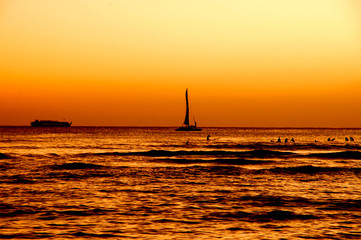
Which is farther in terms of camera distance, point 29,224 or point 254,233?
point 29,224

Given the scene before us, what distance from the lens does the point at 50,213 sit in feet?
62.5

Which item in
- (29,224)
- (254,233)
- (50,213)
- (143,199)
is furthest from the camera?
(143,199)

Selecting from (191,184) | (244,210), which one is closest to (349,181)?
(191,184)

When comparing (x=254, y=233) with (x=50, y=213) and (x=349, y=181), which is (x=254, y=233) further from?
(x=349, y=181)

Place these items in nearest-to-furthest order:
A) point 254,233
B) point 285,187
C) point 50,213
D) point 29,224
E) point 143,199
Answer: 1. point 254,233
2. point 29,224
3. point 50,213
4. point 143,199
5. point 285,187

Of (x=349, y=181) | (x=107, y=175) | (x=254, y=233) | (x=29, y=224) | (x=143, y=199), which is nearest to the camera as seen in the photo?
(x=254, y=233)

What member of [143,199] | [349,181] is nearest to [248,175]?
[349,181]

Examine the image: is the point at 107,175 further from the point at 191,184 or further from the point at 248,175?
the point at 248,175

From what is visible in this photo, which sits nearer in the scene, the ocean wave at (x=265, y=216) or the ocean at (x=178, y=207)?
the ocean at (x=178, y=207)

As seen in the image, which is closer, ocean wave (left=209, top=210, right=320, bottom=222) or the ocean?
the ocean

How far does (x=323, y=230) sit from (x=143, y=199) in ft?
30.9

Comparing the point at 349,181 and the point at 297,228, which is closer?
the point at 297,228

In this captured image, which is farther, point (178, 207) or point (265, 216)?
point (178, 207)

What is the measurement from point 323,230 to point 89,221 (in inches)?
338
